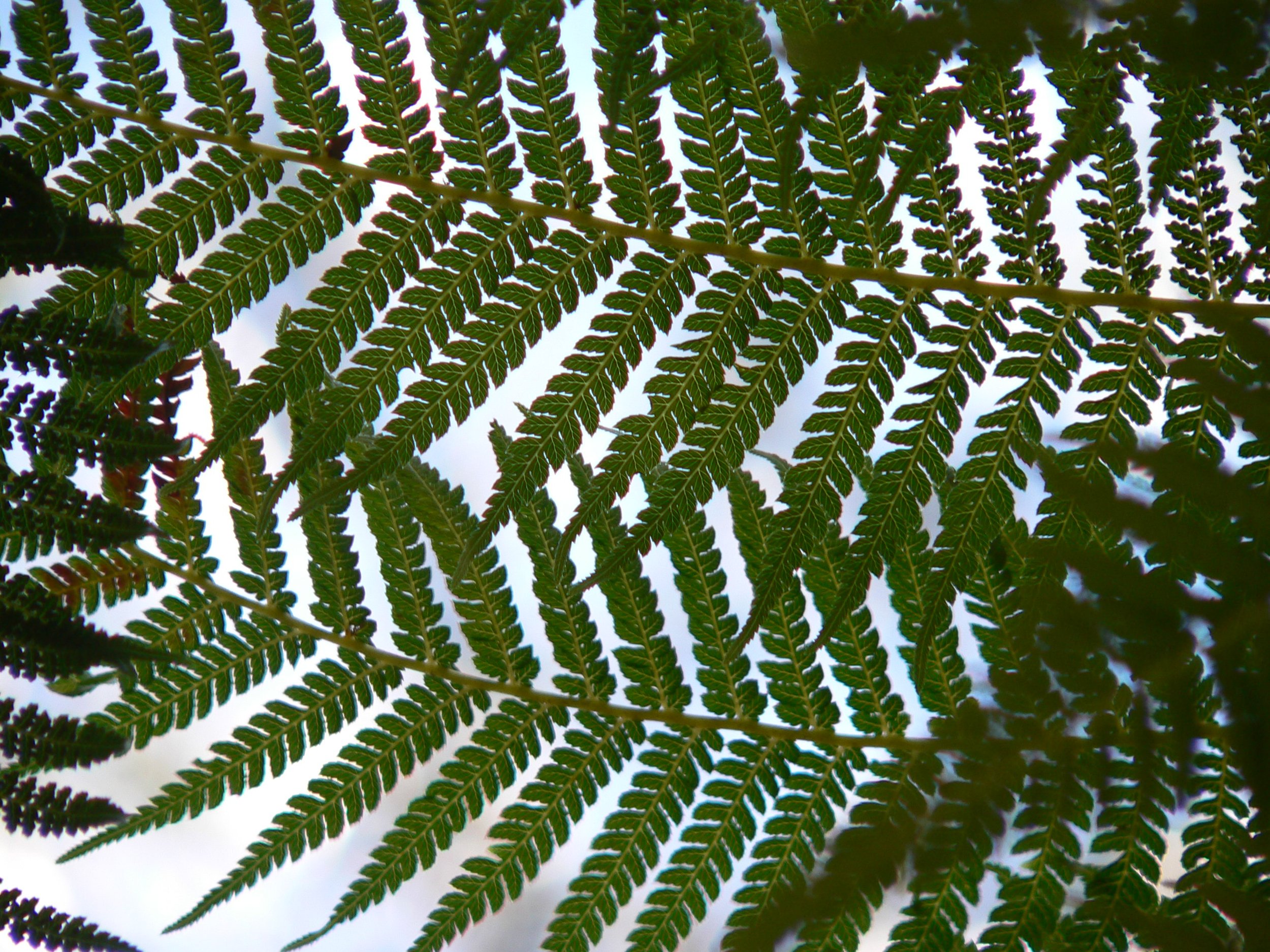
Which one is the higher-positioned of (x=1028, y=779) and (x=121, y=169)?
(x=121, y=169)

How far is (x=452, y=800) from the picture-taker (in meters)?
1.24

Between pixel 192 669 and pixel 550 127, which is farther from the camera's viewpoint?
pixel 192 669

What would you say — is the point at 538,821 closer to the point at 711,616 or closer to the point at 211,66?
the point at 711,616

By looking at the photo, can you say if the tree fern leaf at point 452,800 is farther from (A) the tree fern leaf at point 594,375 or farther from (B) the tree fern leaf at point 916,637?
(B) the tree fern leaf at point 916,637

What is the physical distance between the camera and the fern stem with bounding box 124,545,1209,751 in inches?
48.3

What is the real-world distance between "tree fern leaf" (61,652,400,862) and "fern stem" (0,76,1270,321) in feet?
2.37

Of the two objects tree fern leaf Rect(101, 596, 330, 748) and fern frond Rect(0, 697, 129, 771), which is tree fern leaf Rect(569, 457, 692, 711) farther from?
fern frond Rect(0, 697, 129, 771)

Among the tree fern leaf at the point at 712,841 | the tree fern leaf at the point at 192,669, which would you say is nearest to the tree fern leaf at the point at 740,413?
the tree fern leaf at the point at 712,841

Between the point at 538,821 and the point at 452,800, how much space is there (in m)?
0.13

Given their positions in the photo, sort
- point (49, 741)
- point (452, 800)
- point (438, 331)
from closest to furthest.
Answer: point (49, 741)
point (438, 331)
point (452, 800)

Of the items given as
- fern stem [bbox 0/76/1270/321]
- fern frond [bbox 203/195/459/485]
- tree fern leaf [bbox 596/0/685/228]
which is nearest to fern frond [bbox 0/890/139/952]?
fern frond [bbox 203/195/459/485]

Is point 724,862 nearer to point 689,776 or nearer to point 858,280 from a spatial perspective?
point 689,776

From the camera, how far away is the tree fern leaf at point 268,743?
4.00 feet

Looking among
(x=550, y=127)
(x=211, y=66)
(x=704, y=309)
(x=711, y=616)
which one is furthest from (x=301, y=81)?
(x=711, y=616)
